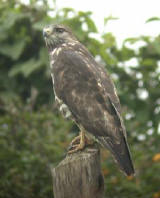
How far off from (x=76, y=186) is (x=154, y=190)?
2.36 meters

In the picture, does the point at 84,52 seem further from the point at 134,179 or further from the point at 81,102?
the point at 134,179

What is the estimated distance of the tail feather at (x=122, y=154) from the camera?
422cm

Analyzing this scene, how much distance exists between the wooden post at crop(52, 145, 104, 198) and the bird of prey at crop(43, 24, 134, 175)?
329 millimetres

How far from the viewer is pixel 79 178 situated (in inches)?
157

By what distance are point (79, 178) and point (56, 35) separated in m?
2.20

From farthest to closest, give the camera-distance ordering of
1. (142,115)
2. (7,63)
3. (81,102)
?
(7,63)
(142,115)
(81,102)

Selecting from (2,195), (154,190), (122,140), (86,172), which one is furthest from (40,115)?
(86,172)

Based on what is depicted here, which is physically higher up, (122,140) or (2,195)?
(122,140)

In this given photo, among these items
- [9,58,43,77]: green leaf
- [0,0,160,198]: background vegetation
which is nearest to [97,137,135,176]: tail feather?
[0,0,160,198]: background vegetation

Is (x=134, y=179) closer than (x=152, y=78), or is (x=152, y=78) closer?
(x=134, y=179)

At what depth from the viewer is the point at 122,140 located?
452 centimetres

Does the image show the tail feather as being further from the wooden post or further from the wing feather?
the wooden post

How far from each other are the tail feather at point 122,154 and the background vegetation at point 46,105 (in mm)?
1528

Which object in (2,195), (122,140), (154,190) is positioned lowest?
(154,190)
